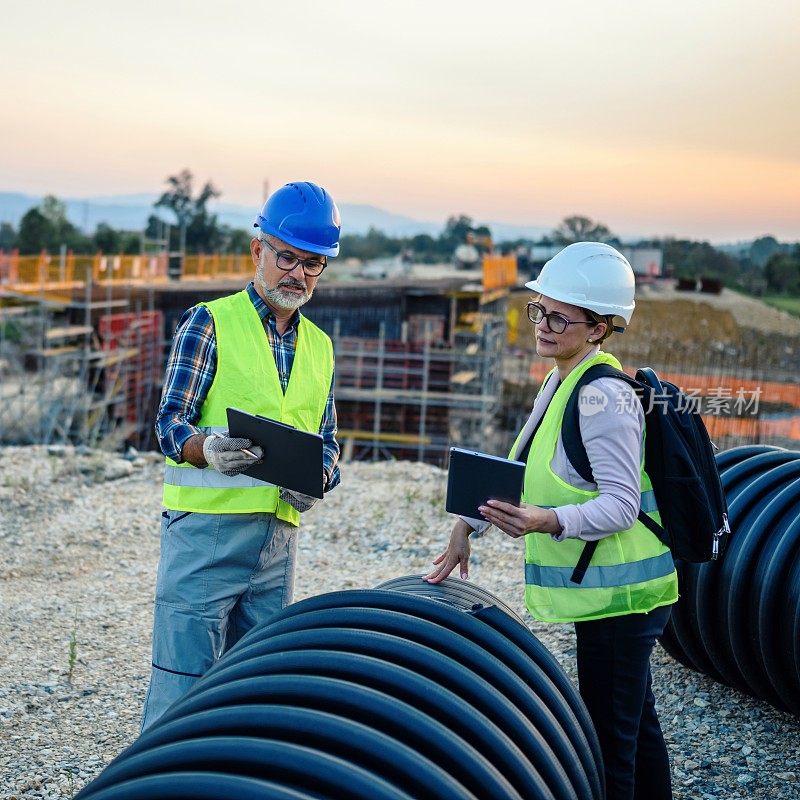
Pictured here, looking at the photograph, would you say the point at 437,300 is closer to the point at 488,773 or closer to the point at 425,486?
the point at 425,486

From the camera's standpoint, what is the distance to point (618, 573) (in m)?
2.90

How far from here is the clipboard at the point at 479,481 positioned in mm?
2752

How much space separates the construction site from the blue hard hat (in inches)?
569

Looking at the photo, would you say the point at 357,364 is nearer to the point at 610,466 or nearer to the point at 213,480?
the point at 213,480

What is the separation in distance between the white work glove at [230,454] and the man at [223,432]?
5.3 inches

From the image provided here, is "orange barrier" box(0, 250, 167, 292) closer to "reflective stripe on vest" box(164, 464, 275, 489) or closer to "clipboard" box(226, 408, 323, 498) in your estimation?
"reflective stripe on vest" box(164, 464, 275, 489)

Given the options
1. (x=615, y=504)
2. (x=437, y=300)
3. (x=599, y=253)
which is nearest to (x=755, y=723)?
(x=615, y=504)

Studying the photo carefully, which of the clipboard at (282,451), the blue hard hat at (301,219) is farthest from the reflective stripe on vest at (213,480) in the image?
the blue hard hat at (301,219)

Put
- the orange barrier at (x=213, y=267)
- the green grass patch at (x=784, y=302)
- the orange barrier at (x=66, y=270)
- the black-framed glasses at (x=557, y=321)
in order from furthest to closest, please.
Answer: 1. the green grass patch at (x=784, y=302)
2. the orange barrier at (x=213, y=267)
3. the orange barrier at (x=66, y=270)
4. the black-framed glasses at (x=557, y=321)

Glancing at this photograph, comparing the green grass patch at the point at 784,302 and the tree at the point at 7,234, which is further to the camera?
the tree at the point at 7,234

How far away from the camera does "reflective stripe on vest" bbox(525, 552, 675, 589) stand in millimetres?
2898

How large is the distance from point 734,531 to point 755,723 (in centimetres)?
92

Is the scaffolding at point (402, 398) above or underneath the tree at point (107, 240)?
underneath

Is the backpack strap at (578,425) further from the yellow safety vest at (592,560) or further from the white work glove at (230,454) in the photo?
the white work glove at (230,454)
